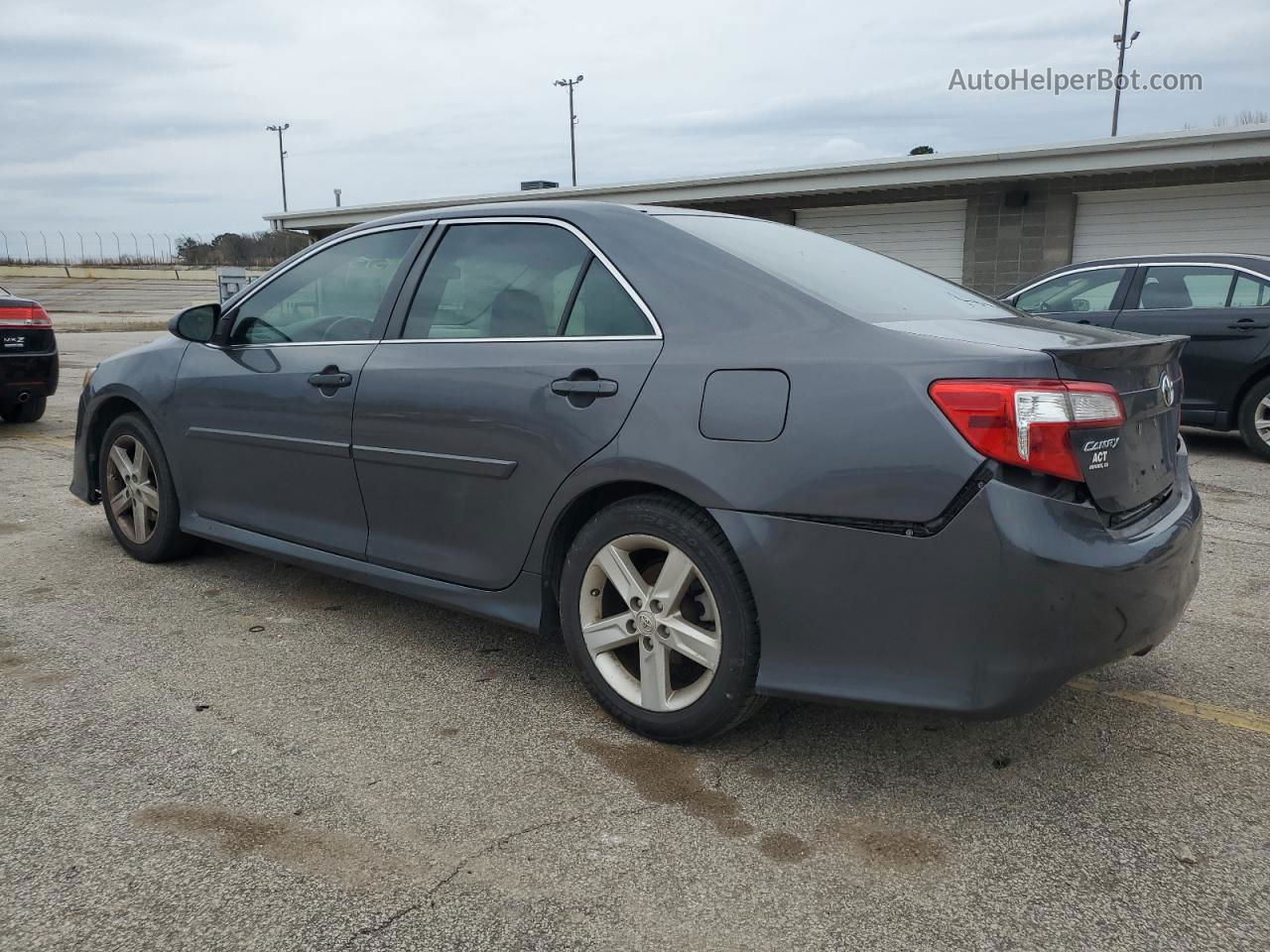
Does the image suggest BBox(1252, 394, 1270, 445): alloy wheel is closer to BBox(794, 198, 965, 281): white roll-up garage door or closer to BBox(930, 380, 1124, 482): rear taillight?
BBox(930, 380, 1124, 482): rear taillight

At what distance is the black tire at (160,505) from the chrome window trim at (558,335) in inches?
60.2

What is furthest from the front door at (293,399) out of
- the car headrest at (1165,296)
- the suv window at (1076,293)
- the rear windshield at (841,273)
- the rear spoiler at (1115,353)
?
the car headrest at (1165,296)

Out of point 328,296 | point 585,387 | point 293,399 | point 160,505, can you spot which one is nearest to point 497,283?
point 585,387

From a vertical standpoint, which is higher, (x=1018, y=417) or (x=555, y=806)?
(x=1018, y=417)

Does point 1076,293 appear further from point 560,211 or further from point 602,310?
point 602,310

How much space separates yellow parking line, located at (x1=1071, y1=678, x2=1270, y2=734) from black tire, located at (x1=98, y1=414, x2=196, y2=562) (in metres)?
3.59

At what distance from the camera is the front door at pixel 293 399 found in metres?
3.74

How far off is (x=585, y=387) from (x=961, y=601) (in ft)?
3.89

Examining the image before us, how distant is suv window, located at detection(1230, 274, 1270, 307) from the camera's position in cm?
778

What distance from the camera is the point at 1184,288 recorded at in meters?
8.12

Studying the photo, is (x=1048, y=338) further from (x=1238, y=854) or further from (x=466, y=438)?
(x=466, y=438)

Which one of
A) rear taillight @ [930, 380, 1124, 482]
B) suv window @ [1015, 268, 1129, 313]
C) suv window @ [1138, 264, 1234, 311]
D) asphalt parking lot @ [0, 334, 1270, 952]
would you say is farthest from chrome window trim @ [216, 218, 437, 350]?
suv window @ [1138, 264, 1234, 311]

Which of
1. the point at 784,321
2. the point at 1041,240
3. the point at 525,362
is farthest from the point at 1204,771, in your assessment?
the point at 1041,240

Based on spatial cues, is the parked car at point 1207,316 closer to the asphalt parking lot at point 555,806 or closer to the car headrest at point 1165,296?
the car headrest at point 1165,296
